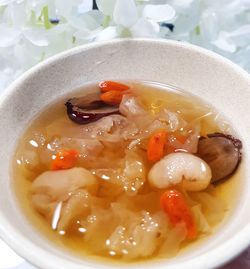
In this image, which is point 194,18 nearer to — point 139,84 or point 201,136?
point 139,84

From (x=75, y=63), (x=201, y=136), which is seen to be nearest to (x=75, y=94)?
(x=75, y=63)

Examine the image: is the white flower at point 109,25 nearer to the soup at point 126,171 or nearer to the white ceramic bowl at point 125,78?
the white ceramic bowl at point 125,78

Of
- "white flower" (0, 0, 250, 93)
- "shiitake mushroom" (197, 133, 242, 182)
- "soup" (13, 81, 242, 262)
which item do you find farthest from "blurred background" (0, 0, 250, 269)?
"shiitake mushroom" (197, 133, 242, 182)

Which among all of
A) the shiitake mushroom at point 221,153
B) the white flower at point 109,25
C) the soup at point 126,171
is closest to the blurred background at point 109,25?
the white flower at point 109,25

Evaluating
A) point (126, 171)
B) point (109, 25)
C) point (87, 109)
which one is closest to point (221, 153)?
point (126, 171)

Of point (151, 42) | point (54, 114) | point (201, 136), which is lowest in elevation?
point (54, 114)

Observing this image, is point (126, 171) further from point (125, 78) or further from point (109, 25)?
point (109, 25)

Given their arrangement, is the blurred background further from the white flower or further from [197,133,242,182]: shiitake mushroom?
[197,133,242,182]: shiitake mushroom
